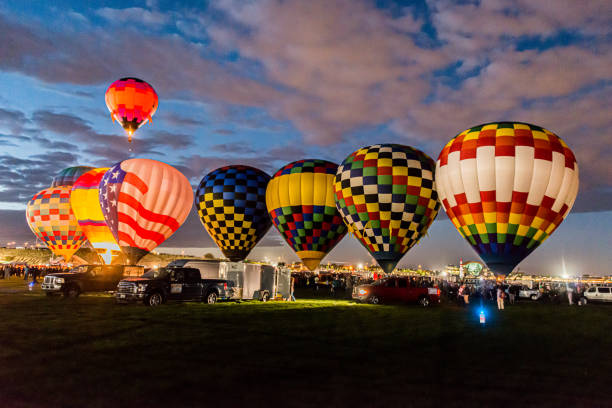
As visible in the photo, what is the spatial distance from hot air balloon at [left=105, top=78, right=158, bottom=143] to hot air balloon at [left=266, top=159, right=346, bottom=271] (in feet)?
35.3

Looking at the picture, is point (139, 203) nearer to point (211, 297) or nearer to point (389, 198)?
point (211, 297)

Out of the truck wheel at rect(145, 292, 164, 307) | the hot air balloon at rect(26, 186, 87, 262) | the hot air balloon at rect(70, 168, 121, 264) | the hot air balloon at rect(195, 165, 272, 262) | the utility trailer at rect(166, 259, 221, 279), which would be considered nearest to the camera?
the truck wheel at rect(145, 292, 164, 307)

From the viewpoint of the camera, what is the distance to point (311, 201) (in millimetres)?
31812

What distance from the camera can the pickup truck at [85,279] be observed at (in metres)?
21.9

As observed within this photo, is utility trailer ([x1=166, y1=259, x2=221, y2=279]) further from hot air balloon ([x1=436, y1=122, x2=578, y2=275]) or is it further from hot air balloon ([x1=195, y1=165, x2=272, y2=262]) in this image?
hot air balloon ([x1=436, y1=122, x2=578, y2=275])

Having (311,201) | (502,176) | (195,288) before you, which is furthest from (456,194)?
(195,288)

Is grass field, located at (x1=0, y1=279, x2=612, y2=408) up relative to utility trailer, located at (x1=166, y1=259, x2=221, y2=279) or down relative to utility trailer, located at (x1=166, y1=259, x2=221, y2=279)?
down

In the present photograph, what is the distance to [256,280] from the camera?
25.4m

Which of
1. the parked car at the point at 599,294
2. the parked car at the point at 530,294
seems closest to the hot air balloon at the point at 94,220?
the parked car at the point at 530,294

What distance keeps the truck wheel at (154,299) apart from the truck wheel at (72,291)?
5616 millimetres

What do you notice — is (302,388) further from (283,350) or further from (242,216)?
(242,216)

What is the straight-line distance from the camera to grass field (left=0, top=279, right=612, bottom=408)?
607 centimetres

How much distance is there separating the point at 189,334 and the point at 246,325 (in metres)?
2.46

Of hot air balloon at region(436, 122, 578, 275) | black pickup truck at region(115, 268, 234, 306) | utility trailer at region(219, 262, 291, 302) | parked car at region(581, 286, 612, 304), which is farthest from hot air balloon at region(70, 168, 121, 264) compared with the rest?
parked car at region(581, 286, 612, 304)
